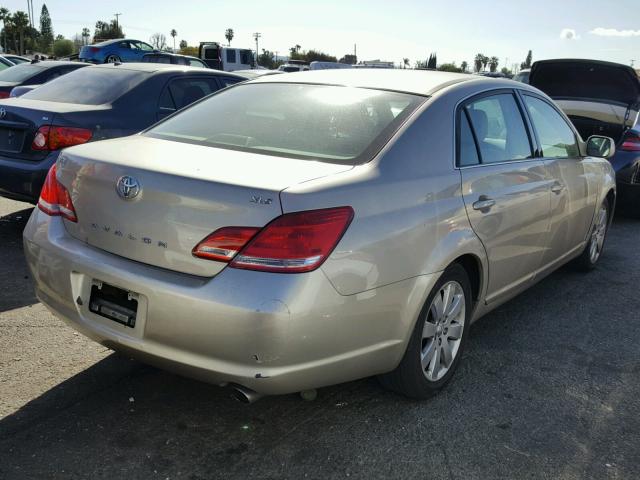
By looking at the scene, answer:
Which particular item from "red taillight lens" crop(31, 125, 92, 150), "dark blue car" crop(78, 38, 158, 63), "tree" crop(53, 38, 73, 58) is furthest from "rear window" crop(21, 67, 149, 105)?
"tree" crop(53, 38, 73, 58)

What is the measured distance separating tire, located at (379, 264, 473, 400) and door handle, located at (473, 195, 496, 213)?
319 mm

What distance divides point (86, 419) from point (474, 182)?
85.7 inches

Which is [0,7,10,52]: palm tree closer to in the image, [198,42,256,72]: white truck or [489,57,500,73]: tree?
[198,42,256,72]: white truck

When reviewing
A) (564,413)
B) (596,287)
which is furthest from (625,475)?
(596,287)

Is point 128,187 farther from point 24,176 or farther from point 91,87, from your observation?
point 91,87

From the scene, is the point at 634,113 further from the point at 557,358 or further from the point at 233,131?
the point at 233,131

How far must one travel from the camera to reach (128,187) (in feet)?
8.48

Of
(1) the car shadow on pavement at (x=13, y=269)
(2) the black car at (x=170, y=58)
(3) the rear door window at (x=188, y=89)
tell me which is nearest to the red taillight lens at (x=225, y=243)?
(1) the car shadow on pavement at (x=13, y=269)

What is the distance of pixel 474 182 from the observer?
3227mm

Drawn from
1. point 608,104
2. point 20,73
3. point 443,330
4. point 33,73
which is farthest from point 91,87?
point 608,104

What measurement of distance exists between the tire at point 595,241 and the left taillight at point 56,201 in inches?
162

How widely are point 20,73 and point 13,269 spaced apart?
19.2 feet

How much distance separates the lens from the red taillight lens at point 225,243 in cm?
237

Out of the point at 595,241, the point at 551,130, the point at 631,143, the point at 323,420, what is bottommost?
the point at 323,420
